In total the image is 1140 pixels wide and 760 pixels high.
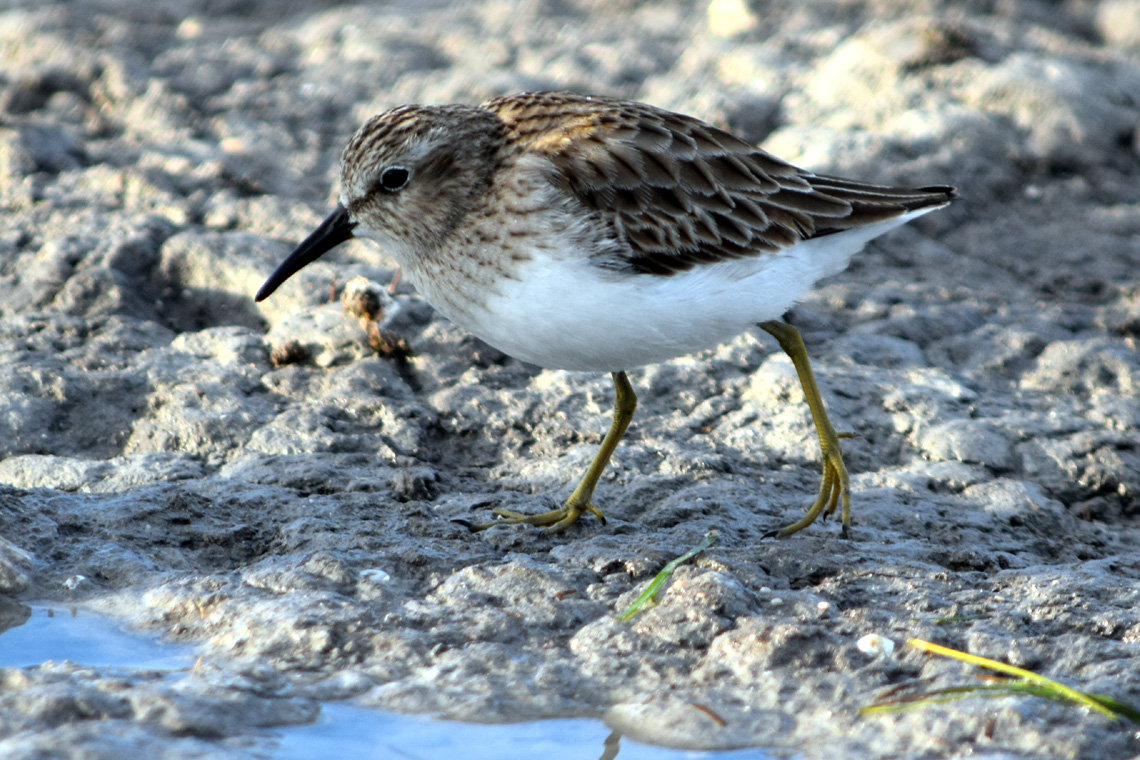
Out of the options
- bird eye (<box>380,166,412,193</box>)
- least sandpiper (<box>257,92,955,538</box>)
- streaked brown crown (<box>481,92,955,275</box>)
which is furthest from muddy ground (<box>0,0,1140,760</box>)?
bird eye (<box>380,166,412,193</box>)

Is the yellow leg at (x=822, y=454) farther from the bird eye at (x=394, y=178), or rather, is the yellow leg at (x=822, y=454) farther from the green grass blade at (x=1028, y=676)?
the bird eye at (x=394, y=178)

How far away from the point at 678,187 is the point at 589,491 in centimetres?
130

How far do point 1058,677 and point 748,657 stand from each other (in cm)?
97

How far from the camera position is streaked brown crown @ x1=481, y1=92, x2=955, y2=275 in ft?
14.3

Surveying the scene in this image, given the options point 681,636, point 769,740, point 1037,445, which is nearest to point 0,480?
point 681,636

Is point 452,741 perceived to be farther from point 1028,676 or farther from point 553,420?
point 553,420

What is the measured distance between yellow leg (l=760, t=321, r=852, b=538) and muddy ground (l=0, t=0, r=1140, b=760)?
0.13 meters

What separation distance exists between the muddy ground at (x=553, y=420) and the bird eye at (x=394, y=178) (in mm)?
1202

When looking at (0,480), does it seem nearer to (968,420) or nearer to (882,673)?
(882,673)

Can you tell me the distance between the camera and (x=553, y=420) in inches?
214

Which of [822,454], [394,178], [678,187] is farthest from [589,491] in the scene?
[394,178]

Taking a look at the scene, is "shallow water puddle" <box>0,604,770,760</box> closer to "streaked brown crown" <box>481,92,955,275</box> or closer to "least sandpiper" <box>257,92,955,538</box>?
"least sandpiper" <box>257,92,955,538</box>

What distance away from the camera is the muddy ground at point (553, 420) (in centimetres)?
357

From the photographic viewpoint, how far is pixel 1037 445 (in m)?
5.20
